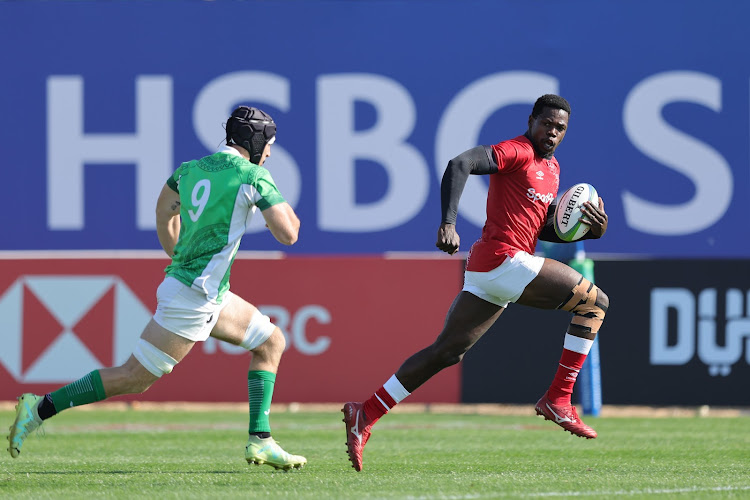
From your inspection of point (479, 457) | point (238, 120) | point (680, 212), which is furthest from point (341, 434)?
point (680, 212)

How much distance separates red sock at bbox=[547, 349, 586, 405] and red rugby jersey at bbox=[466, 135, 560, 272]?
0.68 meters

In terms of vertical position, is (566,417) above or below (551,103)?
below

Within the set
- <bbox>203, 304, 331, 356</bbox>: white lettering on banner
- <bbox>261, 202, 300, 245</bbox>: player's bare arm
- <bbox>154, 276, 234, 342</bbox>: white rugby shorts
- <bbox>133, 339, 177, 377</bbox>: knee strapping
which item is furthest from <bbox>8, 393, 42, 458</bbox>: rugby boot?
<bbox>203, 304, 331, 356</bbox>: white lettering on banner

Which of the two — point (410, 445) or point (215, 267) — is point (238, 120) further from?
point (410, 445)

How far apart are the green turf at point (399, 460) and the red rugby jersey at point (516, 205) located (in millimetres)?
1270

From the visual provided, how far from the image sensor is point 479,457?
27.2 ft

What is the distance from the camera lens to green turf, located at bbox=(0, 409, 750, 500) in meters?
6.19

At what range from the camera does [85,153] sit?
14.8 m

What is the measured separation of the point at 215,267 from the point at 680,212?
9071mm

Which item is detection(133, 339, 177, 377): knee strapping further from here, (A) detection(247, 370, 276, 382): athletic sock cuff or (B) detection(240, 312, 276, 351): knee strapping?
(A) detection(247, 370, 276, 382): athletic sock cuff

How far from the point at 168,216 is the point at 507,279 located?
1950mm

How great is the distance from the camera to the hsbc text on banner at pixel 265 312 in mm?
13273

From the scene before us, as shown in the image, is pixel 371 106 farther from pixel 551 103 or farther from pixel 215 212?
pixel 215 212

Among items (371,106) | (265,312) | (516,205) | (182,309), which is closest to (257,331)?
(182,309)
